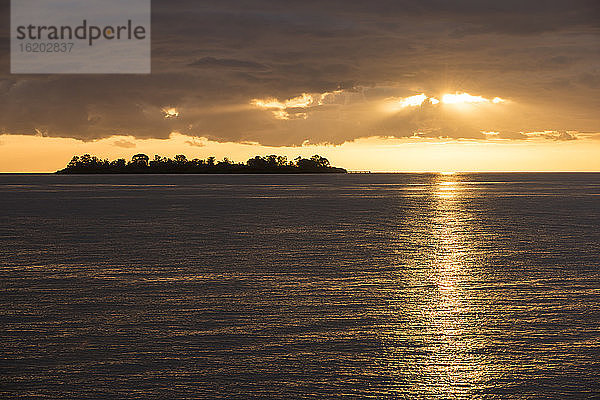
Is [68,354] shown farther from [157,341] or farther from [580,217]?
[580,217]

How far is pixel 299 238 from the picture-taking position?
50219mm

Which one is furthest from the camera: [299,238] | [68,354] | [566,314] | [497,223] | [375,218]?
[375,218]

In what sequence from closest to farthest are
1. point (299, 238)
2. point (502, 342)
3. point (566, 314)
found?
point (502, 342), point (566, 314), point (299, 238)

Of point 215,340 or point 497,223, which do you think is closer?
point 215,340

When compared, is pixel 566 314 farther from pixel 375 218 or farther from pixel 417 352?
pixel 375 218

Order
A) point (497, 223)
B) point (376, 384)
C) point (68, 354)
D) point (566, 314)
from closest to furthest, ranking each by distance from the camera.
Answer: point (376, 384)
point (68, 354)
point (566, 314)
point (497, 223)

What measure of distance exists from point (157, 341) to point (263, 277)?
11994mm

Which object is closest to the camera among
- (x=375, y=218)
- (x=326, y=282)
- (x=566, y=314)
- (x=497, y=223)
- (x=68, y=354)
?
(x=68, y=354)

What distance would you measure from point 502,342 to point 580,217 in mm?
61524

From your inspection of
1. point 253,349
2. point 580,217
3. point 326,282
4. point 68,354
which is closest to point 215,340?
point 253,349

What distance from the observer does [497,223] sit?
6744cm

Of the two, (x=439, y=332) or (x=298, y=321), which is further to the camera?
(x=298, y=321)

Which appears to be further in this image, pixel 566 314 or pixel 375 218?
pixel 375 218

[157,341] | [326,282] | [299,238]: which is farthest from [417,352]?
[299,238]
